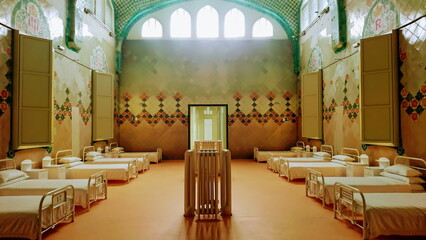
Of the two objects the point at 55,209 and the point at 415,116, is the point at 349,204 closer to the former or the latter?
the point at 415,116

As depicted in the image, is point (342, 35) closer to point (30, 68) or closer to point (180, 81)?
point (180, 81)

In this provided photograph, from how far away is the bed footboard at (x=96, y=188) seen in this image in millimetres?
5109

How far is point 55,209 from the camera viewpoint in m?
4.14

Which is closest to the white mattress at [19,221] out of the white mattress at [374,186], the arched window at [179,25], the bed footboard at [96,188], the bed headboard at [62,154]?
the bed footboard at [96,188]

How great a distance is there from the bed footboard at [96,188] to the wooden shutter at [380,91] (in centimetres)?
592

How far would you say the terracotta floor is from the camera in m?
3.86

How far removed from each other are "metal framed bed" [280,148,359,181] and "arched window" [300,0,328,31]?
508 centimetres

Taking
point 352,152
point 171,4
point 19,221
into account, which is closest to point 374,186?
point 352,152

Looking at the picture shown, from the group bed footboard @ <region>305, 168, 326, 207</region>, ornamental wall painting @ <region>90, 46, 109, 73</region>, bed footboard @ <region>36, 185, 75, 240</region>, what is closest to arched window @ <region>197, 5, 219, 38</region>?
ornamental wall painting @ <region>90, 46, 109, 73</region>

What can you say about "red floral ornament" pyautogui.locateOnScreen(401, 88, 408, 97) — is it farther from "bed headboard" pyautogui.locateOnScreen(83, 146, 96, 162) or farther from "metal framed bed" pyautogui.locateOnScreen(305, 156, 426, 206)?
"bed headboard" pyautogui.locateOnScreen(83, 146, 96, 162)

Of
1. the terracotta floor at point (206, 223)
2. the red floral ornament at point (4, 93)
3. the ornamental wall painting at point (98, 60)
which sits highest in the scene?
the ornamental wall painting at point (98, 60)

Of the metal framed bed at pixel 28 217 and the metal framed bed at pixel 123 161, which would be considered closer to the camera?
the metal framed bed at pixel 28 217

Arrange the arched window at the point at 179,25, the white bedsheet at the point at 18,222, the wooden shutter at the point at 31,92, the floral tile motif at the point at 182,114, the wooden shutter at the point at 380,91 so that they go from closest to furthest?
the white bedsheet at the point at 18,222, the wooden shutter at the point at 31,92, the wooden shutter at the point at 380,91, the floral tile motif at the point at 182,114, the arched window at the point at 179,25

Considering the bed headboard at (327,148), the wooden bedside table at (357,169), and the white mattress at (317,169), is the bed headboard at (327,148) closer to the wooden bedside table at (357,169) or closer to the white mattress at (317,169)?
the white mattress at (317,169)
